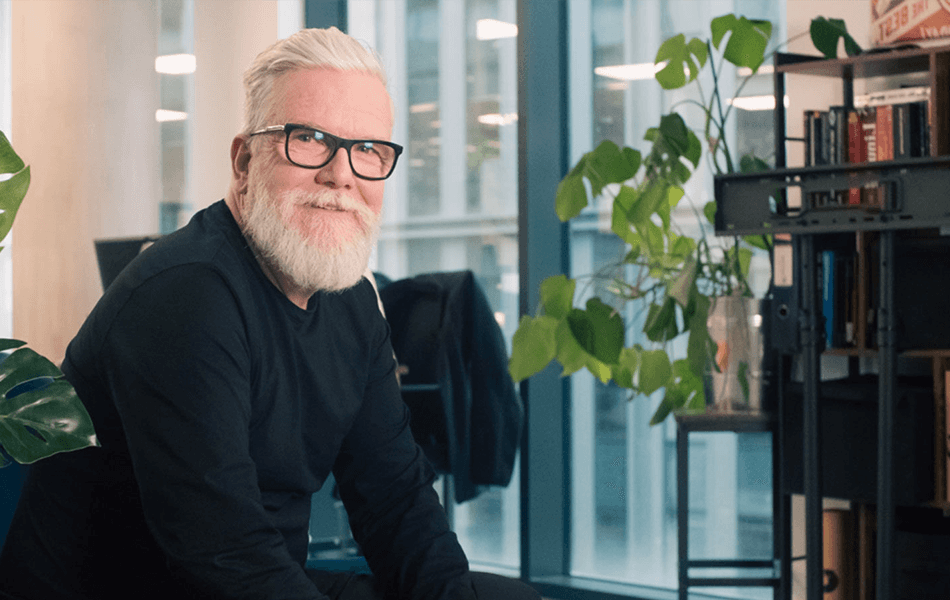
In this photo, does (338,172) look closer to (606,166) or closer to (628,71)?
(606,166)

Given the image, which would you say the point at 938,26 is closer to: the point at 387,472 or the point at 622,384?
the point at 622,384

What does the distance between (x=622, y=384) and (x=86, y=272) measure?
2.53m

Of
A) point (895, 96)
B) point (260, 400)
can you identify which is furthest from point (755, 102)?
point (260, 400)

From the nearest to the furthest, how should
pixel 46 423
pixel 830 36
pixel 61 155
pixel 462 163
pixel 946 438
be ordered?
pixel 46 423, pixel 946 438, pixel 830 36, pixel 462 163, pixel 61 155

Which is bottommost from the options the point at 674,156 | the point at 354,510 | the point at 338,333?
the point at 354,510

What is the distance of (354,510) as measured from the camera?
153cm

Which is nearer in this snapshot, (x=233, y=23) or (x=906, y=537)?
(x=906, y=537)

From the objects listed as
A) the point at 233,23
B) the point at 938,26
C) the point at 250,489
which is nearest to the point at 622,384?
the point at 938,26

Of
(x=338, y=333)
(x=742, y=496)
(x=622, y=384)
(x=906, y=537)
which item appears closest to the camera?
(x=338, y=333)

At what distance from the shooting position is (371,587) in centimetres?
145

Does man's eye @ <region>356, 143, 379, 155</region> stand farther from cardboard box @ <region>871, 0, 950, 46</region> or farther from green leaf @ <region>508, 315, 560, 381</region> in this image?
cardboard box @ <region>871, 0, 950, 46</region>

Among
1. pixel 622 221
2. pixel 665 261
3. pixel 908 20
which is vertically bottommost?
pixel 665 261

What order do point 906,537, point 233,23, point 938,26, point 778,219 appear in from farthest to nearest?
point 233,23 < point 938,26 < point 906,537 < point 778,219

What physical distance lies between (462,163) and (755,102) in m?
1.16
